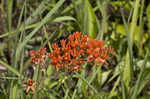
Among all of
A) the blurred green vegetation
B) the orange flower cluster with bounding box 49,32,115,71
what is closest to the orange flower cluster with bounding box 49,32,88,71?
the orange flower cluster with bounding box 49,32,115,71

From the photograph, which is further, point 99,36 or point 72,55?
point 99,36

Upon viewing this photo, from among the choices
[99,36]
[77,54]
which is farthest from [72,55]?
[99,36]

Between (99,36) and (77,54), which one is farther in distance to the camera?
(99,36)

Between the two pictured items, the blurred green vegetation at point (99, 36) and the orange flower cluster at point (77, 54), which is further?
the blurred green vegetation at point (99, 36)

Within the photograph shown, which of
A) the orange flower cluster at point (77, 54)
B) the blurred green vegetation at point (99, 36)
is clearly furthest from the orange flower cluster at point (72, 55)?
the blurred green vegetation at point (99, 36)

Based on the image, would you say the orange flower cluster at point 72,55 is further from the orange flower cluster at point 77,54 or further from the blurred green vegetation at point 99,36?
the blurred green vegetation at point 99,36

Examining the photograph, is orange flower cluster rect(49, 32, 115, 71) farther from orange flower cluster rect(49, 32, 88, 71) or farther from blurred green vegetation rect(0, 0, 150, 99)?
blurred green vegetation rect(0, 0, 150, 99)

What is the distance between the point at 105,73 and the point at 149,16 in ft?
2.61

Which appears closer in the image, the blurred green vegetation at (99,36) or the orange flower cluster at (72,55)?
the orange flower cluster at (72,55)

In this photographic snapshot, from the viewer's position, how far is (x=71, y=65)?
1.38 meters

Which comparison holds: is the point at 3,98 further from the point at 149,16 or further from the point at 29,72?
the point at 149,16

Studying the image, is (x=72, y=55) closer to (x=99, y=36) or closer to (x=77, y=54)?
(x=77, y=54)

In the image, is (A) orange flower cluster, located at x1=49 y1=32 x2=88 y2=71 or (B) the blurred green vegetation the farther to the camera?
(B) the blurred green vegetation

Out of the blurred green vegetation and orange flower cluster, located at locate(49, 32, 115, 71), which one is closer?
orange flower cluster, located at locate(49, 32, 115, 71)
